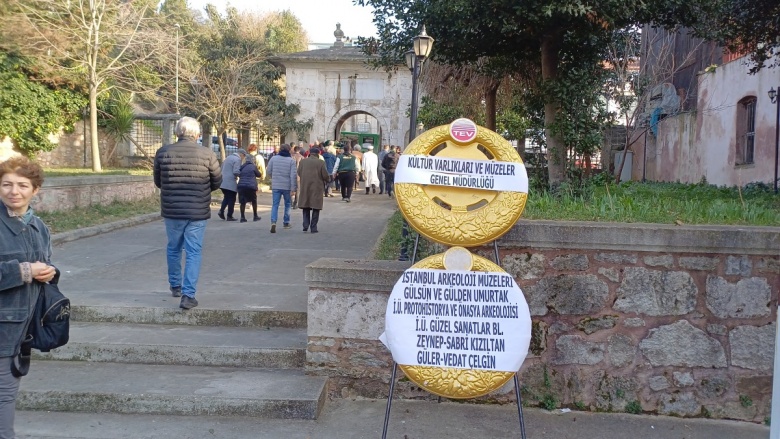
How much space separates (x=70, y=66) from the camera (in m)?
19.4

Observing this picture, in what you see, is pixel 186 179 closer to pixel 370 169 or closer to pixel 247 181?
pixel 247 181

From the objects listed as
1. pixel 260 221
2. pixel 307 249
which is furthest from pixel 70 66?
pixel 307 249

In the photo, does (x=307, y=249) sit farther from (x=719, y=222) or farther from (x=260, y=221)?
(x=719, y=222)

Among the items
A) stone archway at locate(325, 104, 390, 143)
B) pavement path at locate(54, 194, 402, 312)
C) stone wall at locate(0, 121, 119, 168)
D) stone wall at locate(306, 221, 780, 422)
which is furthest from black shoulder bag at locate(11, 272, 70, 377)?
stone archway at locate(325, 104, 390, 143)

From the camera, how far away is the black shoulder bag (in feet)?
12.3

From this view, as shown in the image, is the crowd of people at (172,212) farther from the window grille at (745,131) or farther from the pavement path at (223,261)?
the window grille at (745,131)

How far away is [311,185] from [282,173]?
89 centimetres

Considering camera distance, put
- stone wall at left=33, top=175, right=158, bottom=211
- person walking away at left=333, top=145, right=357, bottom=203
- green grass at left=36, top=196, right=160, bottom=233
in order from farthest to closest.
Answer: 1. person walking away at left=333, top=145, right=357, bottom=203
2. stone wall at left=33, top=175, right=158, bottom=211
3. green grass at left=36, top=196, right=160, bottom=233

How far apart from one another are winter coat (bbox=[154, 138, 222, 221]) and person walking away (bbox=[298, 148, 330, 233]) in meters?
6.14

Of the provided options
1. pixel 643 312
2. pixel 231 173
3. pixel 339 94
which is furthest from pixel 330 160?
pixel 643 312

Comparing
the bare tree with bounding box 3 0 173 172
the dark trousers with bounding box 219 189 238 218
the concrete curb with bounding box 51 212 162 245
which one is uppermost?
the bare tree with bounding box 3 0 173 172

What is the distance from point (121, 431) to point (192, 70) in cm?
2305

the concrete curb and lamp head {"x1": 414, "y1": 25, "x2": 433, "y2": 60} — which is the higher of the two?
lamp head {"x1": 414, "y1": 25, "x2": 433, "y2": 60}

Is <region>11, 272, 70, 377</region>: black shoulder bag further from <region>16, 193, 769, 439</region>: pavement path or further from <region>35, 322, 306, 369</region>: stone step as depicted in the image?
<region>35, 322, 306, 369</region>: stone step
